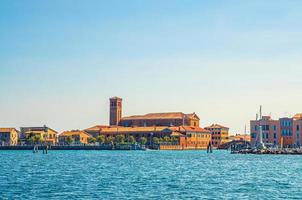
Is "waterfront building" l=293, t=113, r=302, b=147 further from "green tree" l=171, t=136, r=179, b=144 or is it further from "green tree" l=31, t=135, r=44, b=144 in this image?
"green tree" l=31, t=135, r=44, b=144

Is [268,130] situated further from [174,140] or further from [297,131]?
[174,140]

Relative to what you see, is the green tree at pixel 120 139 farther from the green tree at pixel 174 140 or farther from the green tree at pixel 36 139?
the green tree at pixel 36 139

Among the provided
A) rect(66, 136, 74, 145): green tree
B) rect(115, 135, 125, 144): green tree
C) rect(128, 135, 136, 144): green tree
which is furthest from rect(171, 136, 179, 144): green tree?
rect(66, 136, 74, 145): green tree

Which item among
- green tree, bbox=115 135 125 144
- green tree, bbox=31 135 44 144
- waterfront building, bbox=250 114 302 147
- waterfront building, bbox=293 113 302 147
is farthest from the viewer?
green tree, bbox=115 135 125 144

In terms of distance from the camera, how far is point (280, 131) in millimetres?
157875

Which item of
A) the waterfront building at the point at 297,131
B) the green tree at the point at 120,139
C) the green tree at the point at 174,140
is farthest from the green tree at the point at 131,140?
the waterfront building at the point at 297,131

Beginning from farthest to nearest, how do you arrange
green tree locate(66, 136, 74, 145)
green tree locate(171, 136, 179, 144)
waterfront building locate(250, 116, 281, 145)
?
green tree locate(66, 136, 74, 145) < green tree locate(171, 136, 179, 144) < waterfront building locate(250, 116, 281, 145)

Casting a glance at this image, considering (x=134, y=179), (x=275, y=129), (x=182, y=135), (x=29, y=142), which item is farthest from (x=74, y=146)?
(x=134, y=179)

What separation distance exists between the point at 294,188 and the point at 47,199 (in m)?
18.8

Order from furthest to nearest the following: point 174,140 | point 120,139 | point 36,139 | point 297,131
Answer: point 120,139 → point 174,140 → point 36,139 → point 297,131

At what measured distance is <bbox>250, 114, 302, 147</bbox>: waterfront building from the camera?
512ft

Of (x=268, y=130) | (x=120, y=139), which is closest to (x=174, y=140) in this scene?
(x=120, y=139)

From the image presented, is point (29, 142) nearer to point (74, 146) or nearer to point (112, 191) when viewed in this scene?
point (74, 146)

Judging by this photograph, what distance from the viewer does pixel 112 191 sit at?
43406mm
